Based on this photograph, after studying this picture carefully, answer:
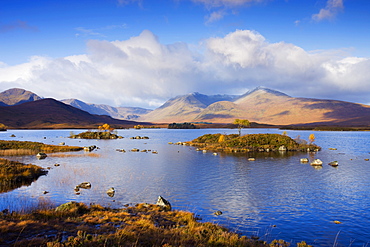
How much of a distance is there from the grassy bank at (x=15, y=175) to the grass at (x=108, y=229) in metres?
15.9

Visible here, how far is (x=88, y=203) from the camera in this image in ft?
92.0

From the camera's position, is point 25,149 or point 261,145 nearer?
point 25,149

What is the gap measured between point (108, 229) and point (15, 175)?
1094 inches

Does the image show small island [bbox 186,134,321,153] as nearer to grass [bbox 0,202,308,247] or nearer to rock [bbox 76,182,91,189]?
rock [bbox 76,182,91,189]

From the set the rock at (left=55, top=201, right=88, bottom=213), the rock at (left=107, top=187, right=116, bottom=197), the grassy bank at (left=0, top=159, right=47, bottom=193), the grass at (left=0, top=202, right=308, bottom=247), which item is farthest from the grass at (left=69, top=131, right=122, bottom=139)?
the grass at (left=0, top=202, right=308, bottom=247)

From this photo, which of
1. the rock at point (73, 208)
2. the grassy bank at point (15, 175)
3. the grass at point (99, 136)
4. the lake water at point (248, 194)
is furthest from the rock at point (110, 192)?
the grass at point (99, 136)

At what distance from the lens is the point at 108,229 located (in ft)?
62.9

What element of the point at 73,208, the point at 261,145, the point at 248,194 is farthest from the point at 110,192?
the point at 261,145

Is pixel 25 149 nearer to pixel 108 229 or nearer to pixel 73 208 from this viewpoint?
pixel 73 208

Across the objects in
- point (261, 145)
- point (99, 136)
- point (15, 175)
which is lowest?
point (15, 175)

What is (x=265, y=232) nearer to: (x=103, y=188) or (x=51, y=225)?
(x=51, y=225)

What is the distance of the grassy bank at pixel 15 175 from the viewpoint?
35.9m

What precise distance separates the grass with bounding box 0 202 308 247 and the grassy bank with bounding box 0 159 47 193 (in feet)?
52.2

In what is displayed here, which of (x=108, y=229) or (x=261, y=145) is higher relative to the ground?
(x=261, y=145)
